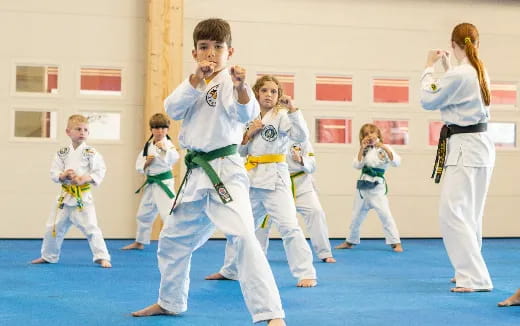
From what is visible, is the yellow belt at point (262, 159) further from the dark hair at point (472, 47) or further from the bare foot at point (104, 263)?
the bare foot at point (104, 263)

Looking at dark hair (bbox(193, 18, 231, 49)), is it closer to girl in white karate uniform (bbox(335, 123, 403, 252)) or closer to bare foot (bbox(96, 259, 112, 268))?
→ bare foot (bbox(96, 259, 112, 268))

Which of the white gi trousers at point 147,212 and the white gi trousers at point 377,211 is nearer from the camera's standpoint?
the white gi trousers at point 147,212

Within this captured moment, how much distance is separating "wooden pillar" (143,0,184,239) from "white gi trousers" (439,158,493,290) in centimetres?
469

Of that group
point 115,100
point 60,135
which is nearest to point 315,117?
point 115,100

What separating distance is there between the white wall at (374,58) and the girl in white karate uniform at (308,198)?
2.88 m

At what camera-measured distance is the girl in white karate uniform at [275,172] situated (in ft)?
16.9

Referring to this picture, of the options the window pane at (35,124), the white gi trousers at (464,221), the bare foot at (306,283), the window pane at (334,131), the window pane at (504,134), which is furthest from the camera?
the window pane at (504,134)

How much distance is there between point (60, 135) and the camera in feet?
29.6

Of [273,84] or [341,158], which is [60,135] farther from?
[273,84]

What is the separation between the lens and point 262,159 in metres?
5.28

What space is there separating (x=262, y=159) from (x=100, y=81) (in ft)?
15.1

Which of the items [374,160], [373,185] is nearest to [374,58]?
[374,160]

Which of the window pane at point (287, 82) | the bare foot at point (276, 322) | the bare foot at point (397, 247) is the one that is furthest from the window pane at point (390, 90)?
the bare foot at point (276, 322)

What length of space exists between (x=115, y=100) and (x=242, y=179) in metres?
6.11
